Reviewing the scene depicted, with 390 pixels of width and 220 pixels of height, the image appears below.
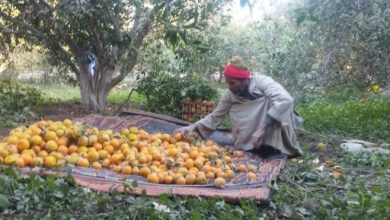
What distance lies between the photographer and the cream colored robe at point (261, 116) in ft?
15.8

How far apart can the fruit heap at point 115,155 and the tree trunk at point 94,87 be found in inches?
196

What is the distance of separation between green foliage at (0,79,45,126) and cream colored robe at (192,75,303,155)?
2.93 metres

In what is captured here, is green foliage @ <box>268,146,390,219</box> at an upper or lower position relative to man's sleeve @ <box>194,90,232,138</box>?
lower

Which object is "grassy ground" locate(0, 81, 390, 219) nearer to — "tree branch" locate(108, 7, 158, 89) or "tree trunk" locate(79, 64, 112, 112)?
"tree branch" locate(108, 7, 158, 89)

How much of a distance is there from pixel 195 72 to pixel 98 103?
1.89 m

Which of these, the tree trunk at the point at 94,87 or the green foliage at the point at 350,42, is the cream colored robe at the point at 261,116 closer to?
the green foliage at the point at 350,42

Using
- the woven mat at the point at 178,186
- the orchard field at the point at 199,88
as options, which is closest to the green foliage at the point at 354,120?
the orchard field at the point at 199,88

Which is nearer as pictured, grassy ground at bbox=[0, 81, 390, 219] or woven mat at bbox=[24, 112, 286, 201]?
grassy ground at bbox=[0, 81, 390, 219]

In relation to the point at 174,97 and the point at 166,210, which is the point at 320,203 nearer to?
the point at 166,210

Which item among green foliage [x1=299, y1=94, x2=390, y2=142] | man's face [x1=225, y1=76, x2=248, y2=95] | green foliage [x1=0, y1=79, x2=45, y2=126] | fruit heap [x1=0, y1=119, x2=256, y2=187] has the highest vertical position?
man's face [x1=225, y1=76, x2=248, y2=95]

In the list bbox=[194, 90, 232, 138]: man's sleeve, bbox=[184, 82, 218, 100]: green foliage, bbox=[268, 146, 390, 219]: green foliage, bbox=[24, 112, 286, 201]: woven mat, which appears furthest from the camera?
bbox=[184, 82, 218, 100]: green foliage

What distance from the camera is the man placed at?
15.9ft

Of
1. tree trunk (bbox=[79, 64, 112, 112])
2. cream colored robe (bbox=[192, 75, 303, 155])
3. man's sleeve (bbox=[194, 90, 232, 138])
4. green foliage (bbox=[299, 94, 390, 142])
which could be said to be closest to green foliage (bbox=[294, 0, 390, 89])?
green foliage (bbox=[299, 94, 390, 142])

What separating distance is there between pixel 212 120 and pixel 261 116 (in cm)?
52
